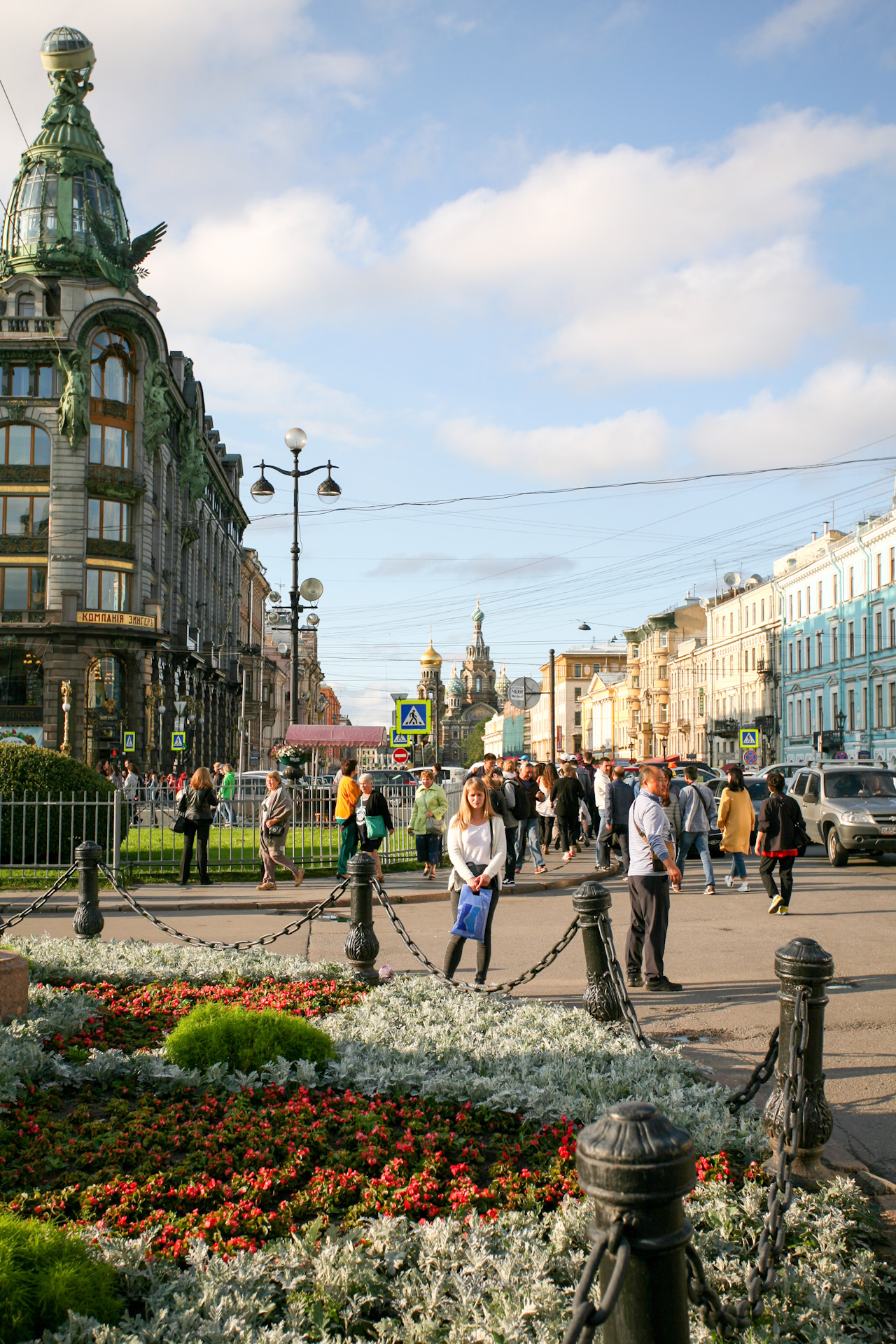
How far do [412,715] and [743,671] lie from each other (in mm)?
56809

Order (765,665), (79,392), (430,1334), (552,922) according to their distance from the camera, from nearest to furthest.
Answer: (430,1334), (552,922), (79,392), (765,665)

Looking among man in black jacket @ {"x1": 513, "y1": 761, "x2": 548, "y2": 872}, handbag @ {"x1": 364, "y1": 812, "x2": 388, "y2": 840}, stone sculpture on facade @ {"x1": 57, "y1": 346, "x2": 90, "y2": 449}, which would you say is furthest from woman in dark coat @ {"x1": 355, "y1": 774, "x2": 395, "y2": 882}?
stone sculpture on facade @ {"x1": 57, "y1": 346, "x2": 90, "y2": 449}

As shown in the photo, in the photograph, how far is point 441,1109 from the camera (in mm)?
5641

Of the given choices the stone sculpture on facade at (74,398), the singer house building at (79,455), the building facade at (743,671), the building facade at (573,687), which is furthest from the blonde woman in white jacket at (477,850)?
the building facade at (573,687)

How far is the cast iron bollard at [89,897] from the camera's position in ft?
33.8

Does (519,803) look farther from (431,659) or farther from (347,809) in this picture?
(431,659)

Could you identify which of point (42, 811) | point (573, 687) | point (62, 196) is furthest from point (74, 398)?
point (573, 687)

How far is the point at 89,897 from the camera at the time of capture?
10.4 m

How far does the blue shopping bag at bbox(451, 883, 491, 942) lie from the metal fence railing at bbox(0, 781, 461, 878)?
8.03m

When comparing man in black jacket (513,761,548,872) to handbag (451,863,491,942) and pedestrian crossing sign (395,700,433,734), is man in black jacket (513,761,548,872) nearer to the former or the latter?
pedestrian crossing sign (395,700,433,734)

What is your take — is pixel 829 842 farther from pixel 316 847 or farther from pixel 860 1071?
pixel 860 1071

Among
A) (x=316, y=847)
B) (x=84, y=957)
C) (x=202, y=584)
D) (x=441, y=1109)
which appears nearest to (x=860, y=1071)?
(x=441, y=1109)

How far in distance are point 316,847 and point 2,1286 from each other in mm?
17012

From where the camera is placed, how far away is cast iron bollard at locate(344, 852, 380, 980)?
851 centimetres
